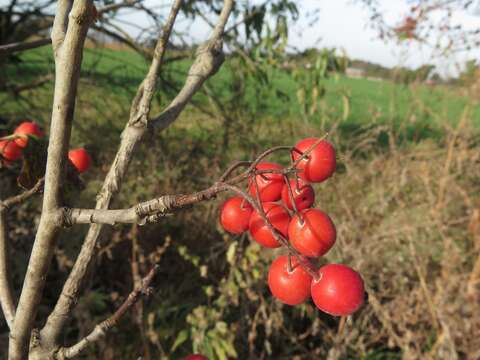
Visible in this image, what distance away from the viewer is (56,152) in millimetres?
583

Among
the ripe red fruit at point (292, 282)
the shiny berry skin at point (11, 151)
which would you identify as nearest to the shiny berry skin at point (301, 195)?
the ripe red fruit at point (292, 282)

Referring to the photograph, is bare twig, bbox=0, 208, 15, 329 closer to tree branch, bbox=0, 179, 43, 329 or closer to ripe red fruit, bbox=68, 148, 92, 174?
tree branch, bbox=0, 179, 43, 329


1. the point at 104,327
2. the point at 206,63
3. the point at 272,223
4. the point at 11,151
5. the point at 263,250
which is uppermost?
the point at 206,63

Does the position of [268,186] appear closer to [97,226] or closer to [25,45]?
[97,226]

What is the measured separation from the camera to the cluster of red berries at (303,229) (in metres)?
0.67

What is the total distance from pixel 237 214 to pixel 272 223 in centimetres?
7

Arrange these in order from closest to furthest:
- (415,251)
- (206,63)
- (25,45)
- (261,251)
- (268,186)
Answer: (268,186) → (206,63) → (25,45) → (415,251) → (261,251)

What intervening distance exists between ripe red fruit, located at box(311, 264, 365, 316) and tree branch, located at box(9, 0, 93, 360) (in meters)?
0.40

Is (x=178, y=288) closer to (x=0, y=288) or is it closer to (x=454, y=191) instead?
(x=454, y=191)

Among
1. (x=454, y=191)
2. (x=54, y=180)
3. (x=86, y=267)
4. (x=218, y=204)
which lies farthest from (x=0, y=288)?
(x=454, y=191)

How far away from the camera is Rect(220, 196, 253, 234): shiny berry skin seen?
31.5 inches

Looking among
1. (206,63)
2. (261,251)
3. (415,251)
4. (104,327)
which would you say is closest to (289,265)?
(104,327)

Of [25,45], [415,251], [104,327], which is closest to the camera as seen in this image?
[104,327]

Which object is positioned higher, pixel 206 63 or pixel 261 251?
pixel 206 63
